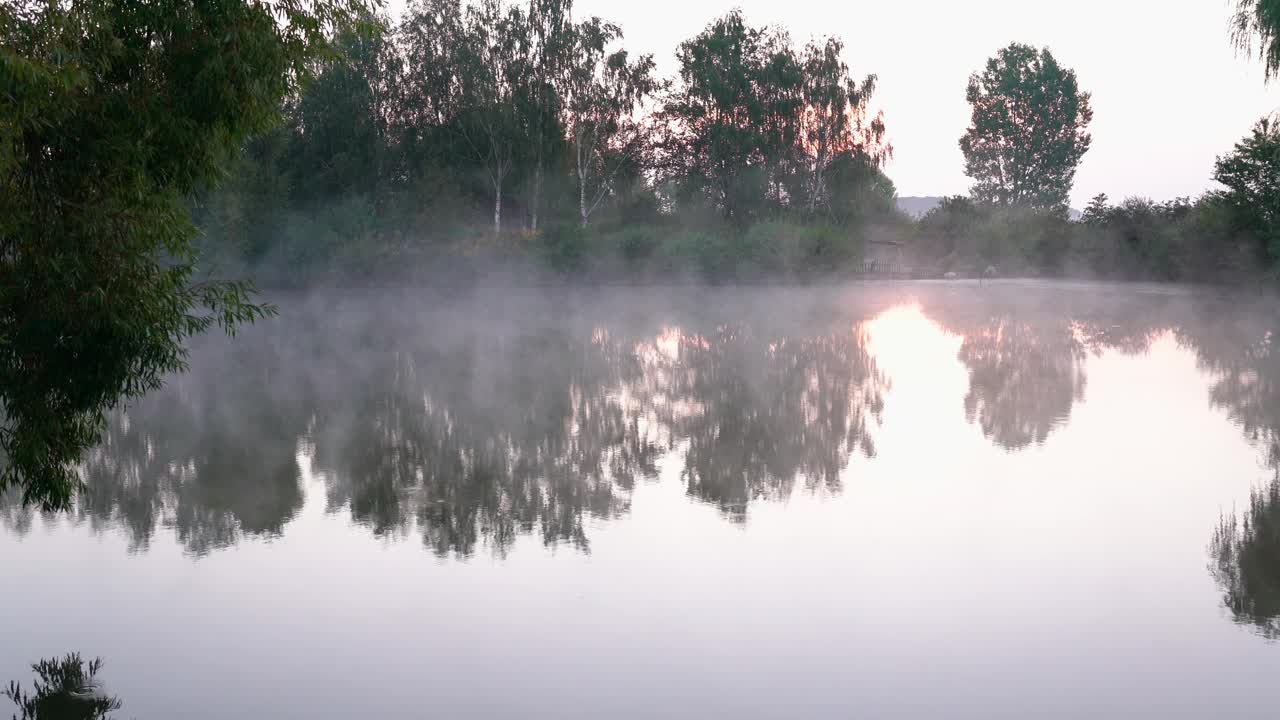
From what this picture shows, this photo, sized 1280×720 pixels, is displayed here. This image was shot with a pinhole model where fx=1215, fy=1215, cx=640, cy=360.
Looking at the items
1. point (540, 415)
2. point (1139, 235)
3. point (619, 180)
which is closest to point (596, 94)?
point (619, 180)

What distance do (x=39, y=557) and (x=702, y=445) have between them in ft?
24.1

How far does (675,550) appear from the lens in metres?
9.70

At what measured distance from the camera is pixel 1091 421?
16.0 metres

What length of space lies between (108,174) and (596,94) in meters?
51.6

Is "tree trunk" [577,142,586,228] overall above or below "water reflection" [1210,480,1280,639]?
above

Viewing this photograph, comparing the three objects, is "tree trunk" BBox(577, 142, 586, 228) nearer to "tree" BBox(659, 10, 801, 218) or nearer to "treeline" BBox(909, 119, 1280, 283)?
"tree" BBox(659, 10, 801, 218)

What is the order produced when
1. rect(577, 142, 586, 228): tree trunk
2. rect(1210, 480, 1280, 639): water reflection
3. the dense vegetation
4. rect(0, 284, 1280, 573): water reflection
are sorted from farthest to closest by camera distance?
rect(577, 142, 586, 228): tree trunk
the dense vegetation
rect(0, 284, 1280, 573): water reflection
rect(1210, 480, 1280, 639): water reflection

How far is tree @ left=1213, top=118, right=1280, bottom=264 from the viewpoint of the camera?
4056cm

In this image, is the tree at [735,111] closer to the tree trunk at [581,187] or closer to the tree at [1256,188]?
the tree trunk at [581,187]

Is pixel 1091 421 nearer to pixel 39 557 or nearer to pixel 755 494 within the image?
pixel 755 494

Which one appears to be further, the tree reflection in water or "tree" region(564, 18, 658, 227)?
"tree" region(564, 18, 658, 227)

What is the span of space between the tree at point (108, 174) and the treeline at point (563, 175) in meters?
45.7

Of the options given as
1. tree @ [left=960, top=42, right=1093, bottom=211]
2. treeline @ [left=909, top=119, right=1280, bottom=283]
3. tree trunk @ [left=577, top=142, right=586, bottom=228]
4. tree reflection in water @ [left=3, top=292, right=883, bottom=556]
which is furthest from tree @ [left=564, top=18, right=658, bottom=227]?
tree @ [left=960, top=42, right=1093, bottom=211]

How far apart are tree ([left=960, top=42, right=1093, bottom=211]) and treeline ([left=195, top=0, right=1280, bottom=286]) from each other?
2003 centimetres
